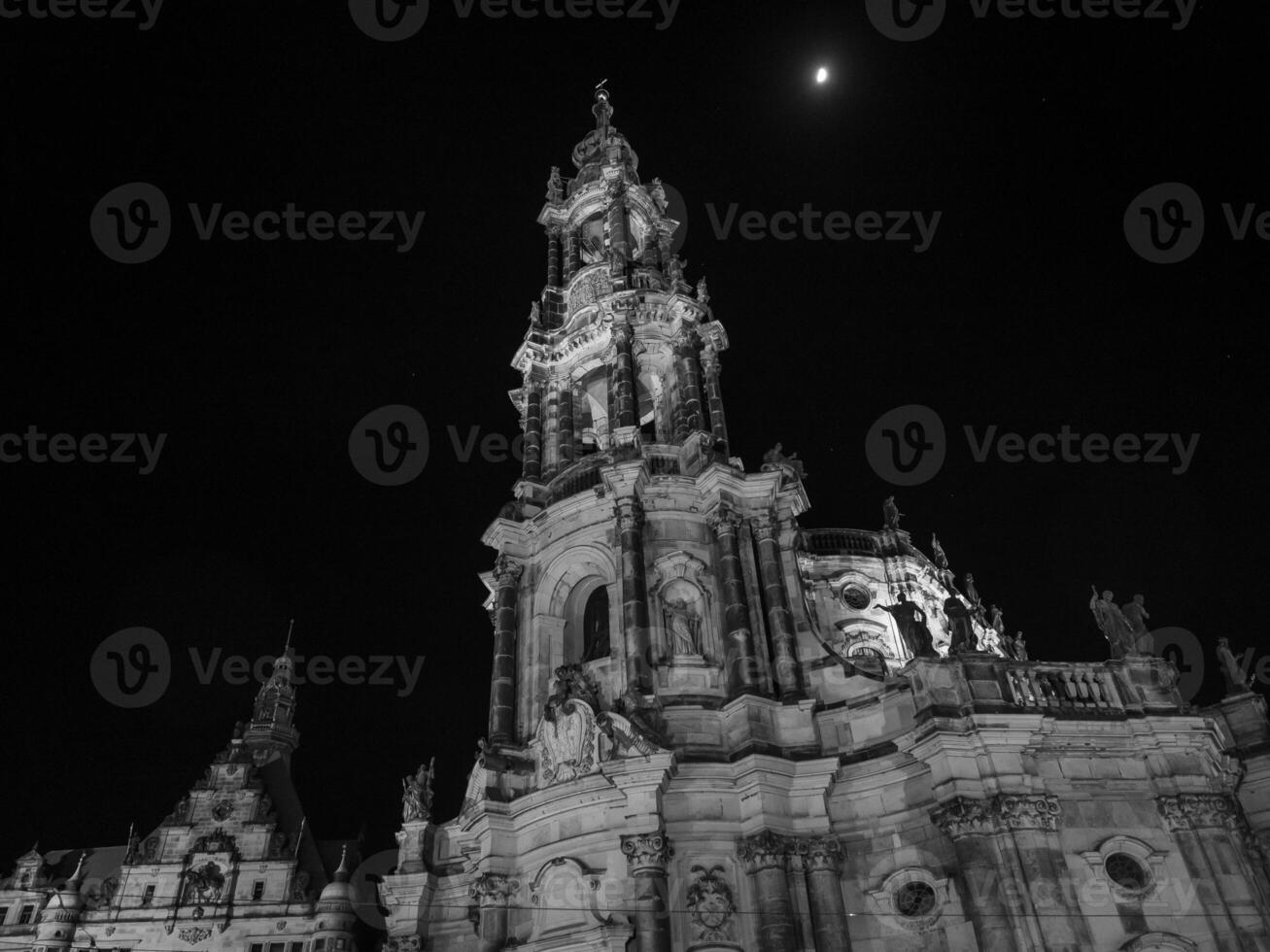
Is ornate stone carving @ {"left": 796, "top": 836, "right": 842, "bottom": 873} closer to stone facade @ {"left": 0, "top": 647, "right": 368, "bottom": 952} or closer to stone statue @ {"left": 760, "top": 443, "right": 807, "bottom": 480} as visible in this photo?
stone statue @ {"left": 760, "top": 443, "right": 807, "bottom": 480}

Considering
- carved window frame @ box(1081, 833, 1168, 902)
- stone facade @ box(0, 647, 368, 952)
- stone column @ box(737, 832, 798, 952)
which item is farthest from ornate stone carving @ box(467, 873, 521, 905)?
stone facade @ box(0, 647, 368, 952)

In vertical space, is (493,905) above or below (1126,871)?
above

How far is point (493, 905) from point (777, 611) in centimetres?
1066

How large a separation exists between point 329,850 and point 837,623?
3066 cm

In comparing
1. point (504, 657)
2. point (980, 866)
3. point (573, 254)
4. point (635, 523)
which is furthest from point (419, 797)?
point (573, 254)

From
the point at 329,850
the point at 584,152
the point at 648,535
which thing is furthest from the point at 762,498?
the point at 329,850

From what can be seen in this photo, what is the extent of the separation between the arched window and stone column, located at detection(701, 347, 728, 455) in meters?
6.49

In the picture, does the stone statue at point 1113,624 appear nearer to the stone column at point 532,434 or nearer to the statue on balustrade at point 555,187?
the stone column at point 532,434

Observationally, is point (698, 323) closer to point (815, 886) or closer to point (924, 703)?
point (924, 703)

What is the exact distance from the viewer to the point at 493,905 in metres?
21.7

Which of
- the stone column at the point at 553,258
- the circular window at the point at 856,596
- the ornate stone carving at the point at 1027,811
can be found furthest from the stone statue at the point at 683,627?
the stone column at the point at 553,258

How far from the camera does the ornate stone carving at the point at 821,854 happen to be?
20344mm

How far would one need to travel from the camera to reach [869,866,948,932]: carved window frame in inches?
761

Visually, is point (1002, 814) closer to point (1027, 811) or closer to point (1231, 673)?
point (1027, 811)
